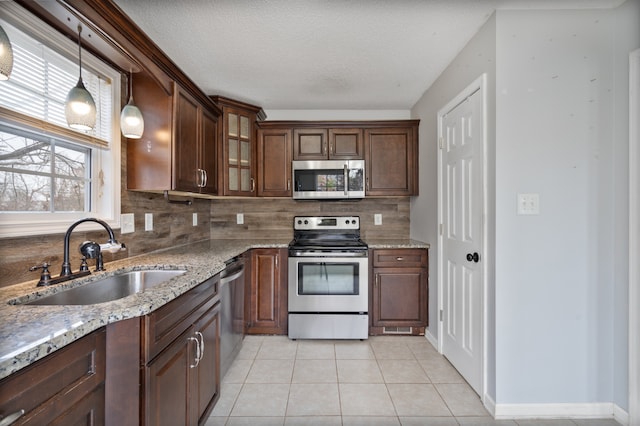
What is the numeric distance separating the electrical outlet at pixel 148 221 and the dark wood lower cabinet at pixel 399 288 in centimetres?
191

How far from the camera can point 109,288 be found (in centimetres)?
156

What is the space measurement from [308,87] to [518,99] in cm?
172

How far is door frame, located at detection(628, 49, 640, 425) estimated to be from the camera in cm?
162

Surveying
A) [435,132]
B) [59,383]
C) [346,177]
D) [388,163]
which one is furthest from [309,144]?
[59,383]

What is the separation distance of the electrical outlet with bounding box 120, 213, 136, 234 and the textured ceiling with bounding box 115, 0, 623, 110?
47.4 inches

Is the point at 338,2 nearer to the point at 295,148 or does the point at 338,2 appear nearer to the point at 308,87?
the point at 308,87

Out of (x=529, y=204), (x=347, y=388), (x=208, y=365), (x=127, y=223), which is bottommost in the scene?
(x=347, y=388)

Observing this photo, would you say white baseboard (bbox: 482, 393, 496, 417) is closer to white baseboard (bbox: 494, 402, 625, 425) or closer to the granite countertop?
white baseboard (bbox: 494, 402, 625, 425)

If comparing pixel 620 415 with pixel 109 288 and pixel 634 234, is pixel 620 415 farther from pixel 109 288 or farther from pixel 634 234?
pixel 109 288

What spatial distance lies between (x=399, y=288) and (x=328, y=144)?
64.1 inches

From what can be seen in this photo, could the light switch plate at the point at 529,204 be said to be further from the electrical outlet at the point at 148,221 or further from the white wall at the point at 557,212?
the electrical outlet at the point at 148,221

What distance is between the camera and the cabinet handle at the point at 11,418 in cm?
Result: 65

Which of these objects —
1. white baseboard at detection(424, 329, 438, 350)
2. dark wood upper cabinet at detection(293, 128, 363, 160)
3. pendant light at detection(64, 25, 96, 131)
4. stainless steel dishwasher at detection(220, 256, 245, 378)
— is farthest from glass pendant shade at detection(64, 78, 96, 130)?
white baseboard at detection(424, 329, 438, 350)

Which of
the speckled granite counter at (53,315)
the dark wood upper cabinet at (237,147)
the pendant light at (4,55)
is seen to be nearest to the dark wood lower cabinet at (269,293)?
the dark wood upper cabinet at (237,147)
